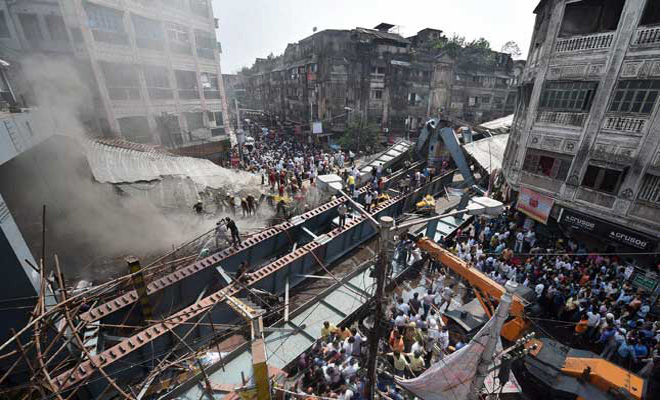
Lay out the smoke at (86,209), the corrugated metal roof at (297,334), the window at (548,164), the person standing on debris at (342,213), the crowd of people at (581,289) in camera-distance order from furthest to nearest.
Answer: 1. the window at (548,164)
2. the person standing on debris at (342,213)
3. the smoke at (86,209)
4. the crowd of people at (581,289)
5. the corrugated metal roof at (297,334)

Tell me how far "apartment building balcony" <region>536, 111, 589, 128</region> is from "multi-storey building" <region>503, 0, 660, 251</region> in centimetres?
4

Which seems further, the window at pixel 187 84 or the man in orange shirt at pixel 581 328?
the window at pixel 187 84

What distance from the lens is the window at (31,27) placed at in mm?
18031

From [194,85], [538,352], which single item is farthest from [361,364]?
[194,85]

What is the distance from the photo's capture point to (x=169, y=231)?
1398cm

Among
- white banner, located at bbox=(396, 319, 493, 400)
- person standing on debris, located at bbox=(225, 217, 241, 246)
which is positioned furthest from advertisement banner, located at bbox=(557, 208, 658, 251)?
person standing on debris, located at bbox=(225, 217, 241, 246)

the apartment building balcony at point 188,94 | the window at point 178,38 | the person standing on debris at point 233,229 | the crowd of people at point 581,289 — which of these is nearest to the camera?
the crowd of people at point 581,289

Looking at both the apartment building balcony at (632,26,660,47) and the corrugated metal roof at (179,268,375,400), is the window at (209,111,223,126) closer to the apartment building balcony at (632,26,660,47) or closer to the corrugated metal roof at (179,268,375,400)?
the corrugated metal roof at (179,268,375,400)

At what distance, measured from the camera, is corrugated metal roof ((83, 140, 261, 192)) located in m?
11.1

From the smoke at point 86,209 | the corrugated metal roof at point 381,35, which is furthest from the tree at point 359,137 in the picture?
the smoke at point 86,209

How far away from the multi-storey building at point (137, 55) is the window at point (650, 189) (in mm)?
28998

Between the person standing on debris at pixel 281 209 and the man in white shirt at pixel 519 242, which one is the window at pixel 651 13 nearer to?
the man in white shirt at pixel 519 242

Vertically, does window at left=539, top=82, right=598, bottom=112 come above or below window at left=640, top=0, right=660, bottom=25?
below

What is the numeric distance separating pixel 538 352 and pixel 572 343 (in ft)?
10.8
